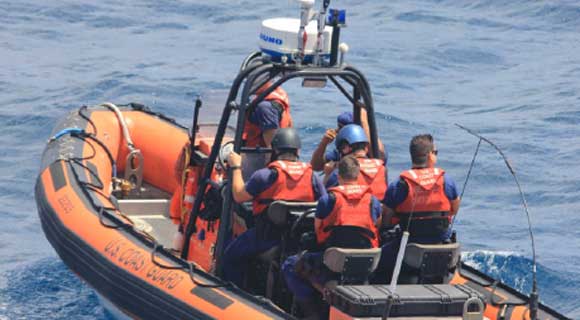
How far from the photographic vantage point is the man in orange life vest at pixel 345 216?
6809 mm

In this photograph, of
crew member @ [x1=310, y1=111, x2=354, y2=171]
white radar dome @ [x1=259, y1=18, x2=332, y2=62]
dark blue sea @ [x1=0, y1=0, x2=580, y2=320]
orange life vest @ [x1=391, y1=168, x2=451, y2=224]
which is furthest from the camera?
dark blue sea @ [x1=0, y1=0, x2=580, y2=320]

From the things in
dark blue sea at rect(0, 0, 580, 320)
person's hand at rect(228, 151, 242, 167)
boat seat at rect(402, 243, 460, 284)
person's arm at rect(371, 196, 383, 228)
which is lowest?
dark blue sea at rect(0, 0, 580, 320)

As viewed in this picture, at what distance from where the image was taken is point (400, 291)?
6.64m

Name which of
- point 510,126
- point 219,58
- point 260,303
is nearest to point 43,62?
point 219,58

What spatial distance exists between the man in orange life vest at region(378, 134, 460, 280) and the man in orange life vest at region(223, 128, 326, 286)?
1.57 ft

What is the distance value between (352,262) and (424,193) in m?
0.63

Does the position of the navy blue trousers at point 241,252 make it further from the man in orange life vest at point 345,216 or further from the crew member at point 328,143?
the crew member at point 328,143

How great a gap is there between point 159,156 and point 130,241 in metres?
2.31

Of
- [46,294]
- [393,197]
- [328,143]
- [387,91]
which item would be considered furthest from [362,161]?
[387,91]

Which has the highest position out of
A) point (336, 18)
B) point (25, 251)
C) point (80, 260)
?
point (336, 18)

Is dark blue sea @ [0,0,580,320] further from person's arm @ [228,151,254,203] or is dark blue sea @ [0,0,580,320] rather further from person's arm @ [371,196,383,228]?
person's arm @ [371,196,383,228]

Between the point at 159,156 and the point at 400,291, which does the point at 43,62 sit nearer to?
the point at 159,156

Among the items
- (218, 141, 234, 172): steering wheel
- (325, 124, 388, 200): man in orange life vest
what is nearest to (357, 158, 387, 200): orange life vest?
(325, 124, 388, 200): man in orange life vest

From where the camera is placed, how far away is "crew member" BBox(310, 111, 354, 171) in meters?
8.24
